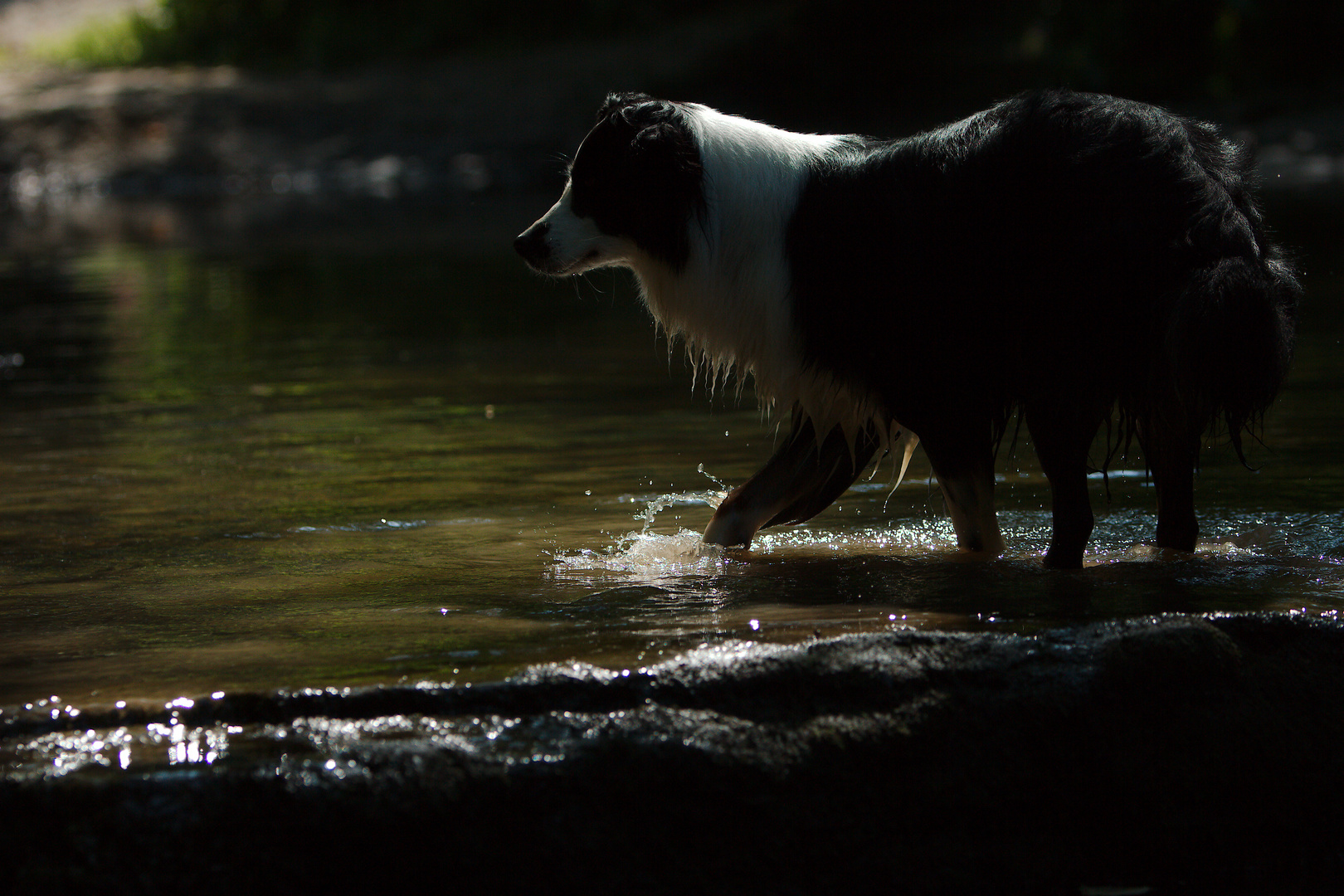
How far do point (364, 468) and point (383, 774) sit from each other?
11.7 ft

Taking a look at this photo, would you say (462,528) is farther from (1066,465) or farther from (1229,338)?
(1229,338)

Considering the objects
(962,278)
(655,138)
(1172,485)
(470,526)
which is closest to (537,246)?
(655,138)

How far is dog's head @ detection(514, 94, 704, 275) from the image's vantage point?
4727mm

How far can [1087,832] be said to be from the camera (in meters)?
3.28

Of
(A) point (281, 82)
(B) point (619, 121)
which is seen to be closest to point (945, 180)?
(B) point (619, 121)

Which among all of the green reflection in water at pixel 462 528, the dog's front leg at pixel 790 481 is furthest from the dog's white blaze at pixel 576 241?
the green reflection in water at pixel 462 528

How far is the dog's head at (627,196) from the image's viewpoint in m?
4.73

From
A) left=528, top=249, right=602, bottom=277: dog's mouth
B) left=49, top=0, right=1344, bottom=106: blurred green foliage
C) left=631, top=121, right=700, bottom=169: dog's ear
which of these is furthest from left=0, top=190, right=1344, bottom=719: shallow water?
left=49, top=0, right=1344, bottom=106: blurred green foliage

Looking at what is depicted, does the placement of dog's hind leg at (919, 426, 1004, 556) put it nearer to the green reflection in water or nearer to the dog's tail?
the green reflection in water

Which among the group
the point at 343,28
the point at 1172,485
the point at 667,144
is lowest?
the point at 1172,485

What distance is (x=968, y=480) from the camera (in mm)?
4715

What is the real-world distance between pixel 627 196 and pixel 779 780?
2.25m

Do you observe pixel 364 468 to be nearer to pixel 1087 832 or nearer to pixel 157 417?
pixel 157 417

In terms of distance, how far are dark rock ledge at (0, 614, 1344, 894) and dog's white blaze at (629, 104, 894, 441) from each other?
4.85ft
